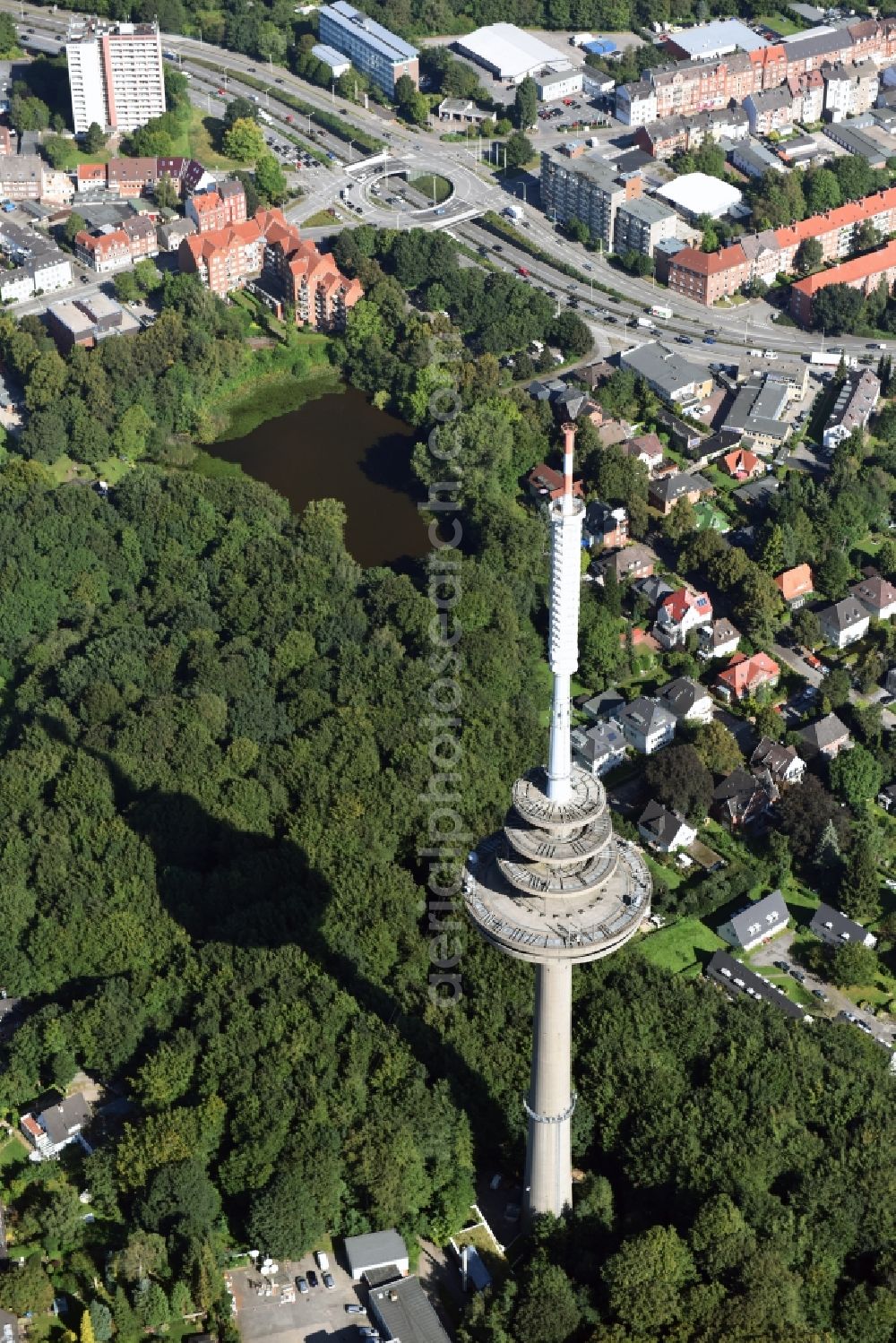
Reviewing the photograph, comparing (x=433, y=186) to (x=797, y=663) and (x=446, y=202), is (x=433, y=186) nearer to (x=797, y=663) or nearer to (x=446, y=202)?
(x=446, y=202)

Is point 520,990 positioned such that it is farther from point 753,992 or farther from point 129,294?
point 129,294

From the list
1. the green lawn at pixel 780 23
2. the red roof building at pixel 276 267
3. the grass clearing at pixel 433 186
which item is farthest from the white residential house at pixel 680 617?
the green lawn at pixel 780 23

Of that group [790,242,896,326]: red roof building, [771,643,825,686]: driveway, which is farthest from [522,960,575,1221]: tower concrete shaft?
[790,242,896,326]: red roof building

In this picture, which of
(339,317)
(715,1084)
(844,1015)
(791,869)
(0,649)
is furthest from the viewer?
(339,317)

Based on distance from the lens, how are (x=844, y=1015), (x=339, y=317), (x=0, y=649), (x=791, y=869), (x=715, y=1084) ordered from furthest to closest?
(x=339, y=317), (x=0, y=649), (x=791, y=869), (x=844, y=1015), (x=715, y=1084)

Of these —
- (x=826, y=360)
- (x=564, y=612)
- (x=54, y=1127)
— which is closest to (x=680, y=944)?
(x=54, y=1127)

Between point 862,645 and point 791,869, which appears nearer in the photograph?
point 791,869

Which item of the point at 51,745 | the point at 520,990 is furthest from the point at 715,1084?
the point at 51,745
